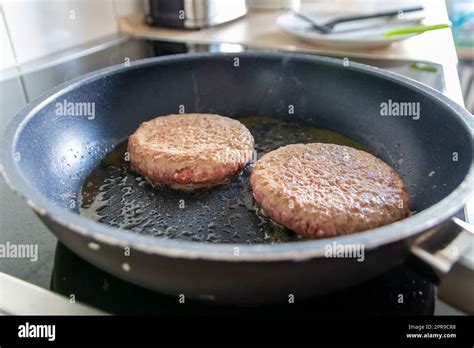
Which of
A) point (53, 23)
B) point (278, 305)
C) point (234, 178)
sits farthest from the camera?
point (53, 23)

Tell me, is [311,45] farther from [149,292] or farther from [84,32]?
[149,292]

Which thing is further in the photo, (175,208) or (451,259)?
(175,208)

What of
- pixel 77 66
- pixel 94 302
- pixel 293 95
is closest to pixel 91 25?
pixel 77 66

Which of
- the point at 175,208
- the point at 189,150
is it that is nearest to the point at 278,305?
the point at 175,208

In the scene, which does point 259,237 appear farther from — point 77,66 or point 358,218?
point 77,66

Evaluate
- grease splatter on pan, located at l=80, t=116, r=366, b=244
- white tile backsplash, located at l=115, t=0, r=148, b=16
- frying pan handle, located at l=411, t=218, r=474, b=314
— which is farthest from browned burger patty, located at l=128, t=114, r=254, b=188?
white tile backsplash, located at l=115, t=0, r=148, b=16

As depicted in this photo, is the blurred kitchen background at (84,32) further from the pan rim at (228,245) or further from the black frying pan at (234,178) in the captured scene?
the pan rim at (228,245)

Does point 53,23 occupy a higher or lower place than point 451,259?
higher
